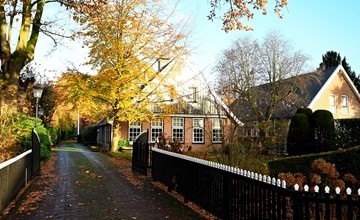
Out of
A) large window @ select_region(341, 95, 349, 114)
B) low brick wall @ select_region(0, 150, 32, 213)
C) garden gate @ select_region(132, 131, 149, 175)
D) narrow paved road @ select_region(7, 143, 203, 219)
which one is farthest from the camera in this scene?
large window @ select_region(341, 95, 349, 114)

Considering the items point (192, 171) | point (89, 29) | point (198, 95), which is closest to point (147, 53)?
point (89, 29)

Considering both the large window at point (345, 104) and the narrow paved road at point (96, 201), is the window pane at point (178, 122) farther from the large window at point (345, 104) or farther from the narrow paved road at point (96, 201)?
the narrow paved road at point (96, 201)

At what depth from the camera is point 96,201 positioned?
27.5ft

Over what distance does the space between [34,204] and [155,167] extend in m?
4.48

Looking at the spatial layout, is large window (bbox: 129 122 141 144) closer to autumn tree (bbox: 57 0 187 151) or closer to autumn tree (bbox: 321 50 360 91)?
autumn tree (bbox: 57 0 187 151)

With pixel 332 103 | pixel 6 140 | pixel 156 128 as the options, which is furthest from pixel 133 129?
pixel 332 103

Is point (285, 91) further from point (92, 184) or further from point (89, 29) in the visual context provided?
point (92, 184)

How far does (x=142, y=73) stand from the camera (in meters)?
22.0

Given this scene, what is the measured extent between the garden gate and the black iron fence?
3.35 m

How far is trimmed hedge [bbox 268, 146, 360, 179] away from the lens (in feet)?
37.4

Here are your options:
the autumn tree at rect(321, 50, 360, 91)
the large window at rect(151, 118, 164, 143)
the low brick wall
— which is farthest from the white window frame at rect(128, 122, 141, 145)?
the autumn tree at rect(321, 50, 360, 91)

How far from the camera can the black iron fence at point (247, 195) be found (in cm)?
400

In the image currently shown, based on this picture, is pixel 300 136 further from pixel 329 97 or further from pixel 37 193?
pixel 37 193

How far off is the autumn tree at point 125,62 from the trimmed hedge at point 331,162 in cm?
1164
